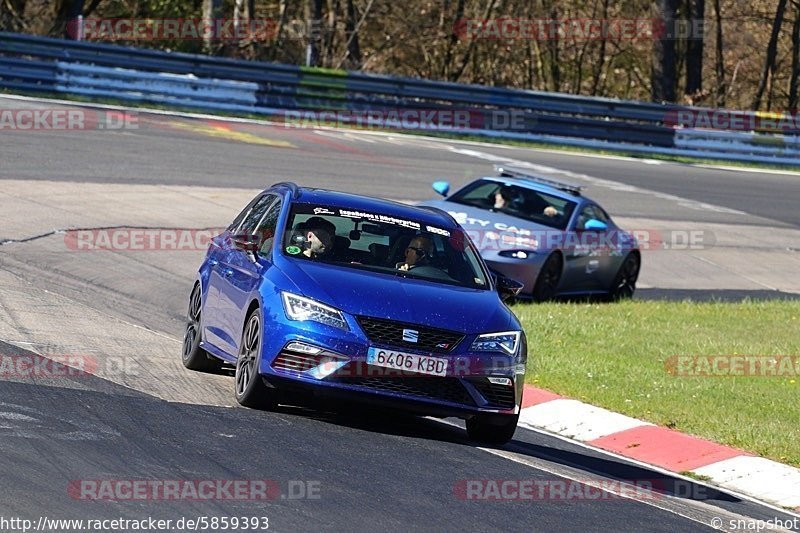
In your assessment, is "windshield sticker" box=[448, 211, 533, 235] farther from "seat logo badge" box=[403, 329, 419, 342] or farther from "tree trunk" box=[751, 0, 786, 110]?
"tree trunk" box=[751, 0, 786, 110]

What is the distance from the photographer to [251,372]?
903cm

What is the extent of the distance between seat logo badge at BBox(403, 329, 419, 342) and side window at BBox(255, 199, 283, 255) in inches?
57.3

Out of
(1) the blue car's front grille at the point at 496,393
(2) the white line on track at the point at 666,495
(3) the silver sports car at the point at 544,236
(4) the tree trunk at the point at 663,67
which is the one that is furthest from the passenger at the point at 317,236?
(4) the tree trunk at the point at 663,67

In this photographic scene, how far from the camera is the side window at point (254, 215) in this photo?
10633mm

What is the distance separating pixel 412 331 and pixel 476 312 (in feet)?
2.00

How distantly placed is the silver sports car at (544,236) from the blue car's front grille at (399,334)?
7318 mm

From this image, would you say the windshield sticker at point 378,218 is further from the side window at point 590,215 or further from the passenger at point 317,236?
the side window at point 590,215

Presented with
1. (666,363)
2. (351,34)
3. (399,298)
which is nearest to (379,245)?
(399,298)

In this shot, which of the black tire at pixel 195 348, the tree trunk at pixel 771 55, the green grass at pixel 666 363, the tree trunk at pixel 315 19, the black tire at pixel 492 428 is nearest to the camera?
the black tire at pixel 492 428

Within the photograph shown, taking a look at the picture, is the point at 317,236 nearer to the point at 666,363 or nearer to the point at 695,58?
the point at 666,363

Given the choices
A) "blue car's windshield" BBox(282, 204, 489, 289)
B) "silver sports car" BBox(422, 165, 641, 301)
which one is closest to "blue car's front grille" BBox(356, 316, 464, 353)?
"blue car's windshield" BBox(282, 204, 489, 289)

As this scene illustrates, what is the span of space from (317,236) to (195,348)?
60.1 inches

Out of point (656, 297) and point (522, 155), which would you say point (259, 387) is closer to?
point (656, 297)

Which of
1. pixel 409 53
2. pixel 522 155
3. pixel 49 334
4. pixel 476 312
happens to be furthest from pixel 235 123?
pixel 476 312
